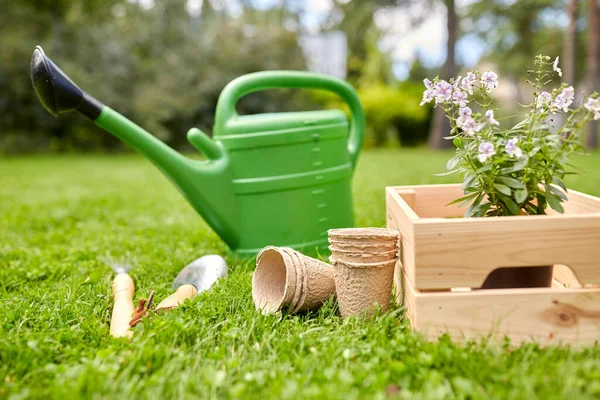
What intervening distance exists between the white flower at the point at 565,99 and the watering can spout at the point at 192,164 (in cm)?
125

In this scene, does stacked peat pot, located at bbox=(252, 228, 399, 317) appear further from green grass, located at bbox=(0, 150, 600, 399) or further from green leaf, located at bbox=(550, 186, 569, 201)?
green leaf, located at bbox=(550, 186, 569, 201)

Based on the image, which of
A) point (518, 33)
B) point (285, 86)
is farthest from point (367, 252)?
point (518, 33)

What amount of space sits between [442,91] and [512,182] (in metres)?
0.31

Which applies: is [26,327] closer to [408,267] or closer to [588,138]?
[408,267]

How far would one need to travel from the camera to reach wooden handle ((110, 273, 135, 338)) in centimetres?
154

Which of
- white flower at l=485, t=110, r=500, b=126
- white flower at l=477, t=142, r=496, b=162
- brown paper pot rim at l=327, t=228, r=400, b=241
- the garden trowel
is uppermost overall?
white flower at l=485, t=110, r=500, b=126

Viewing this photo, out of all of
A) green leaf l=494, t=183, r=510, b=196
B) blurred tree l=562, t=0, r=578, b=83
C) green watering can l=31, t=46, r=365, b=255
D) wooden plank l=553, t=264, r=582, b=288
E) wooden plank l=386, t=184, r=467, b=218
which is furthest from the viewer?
blurred tree l=562, t=0, r=578, b=83

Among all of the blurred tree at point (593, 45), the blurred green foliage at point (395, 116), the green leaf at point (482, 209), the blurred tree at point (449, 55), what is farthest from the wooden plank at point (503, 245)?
the blurred green foliage at point (395, 116)

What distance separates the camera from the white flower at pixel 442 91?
1522 mm

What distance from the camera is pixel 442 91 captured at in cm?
153

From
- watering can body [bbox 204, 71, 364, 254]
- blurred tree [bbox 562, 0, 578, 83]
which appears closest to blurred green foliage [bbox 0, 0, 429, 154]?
blurred tree [bbox 562, 0, 578, 83]

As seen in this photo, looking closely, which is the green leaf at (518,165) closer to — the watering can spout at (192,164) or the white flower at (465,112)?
the white flower at (465,112)

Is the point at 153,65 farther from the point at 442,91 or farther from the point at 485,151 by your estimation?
the point at 485,151

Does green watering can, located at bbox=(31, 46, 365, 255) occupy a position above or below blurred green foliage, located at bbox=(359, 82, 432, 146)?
above
